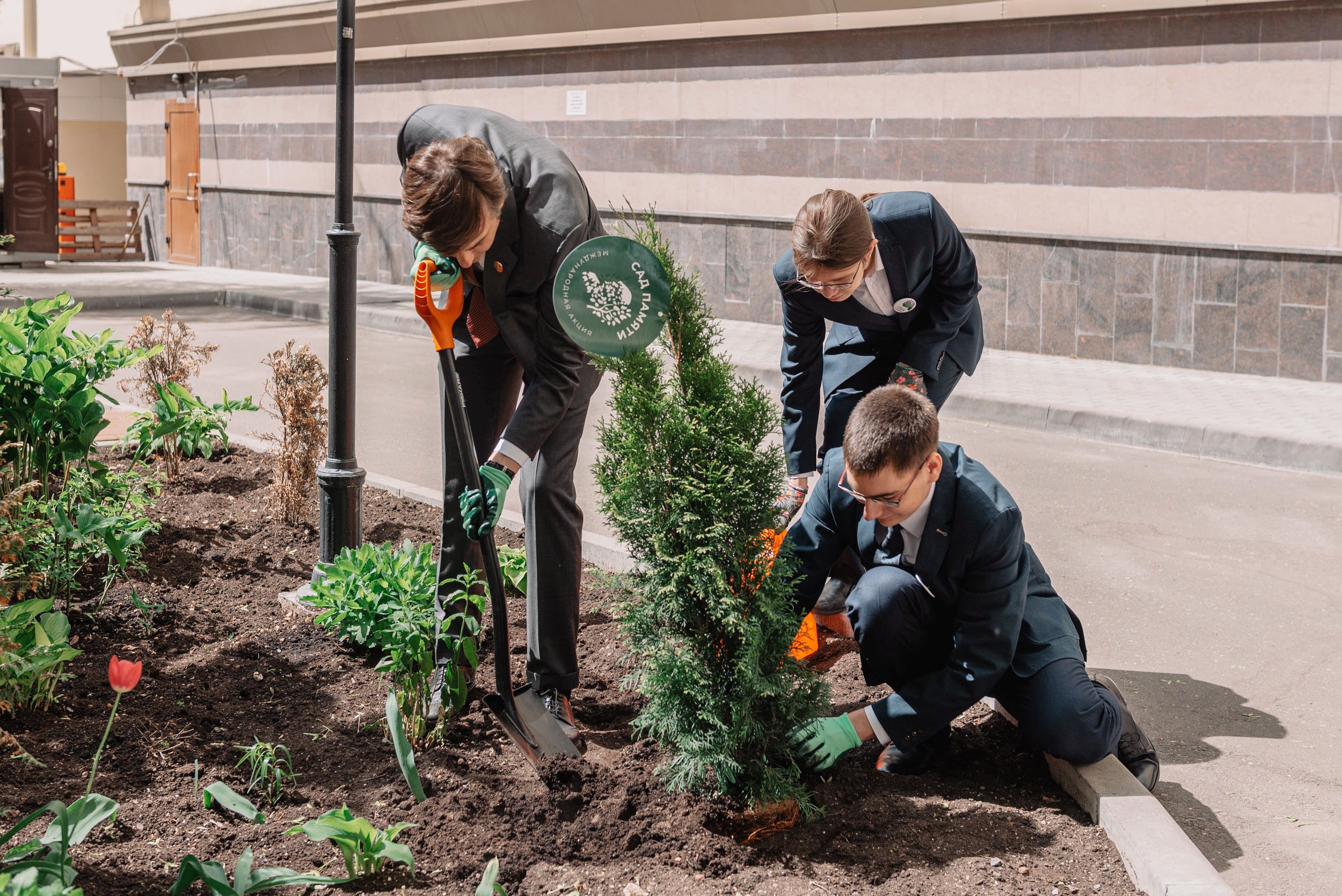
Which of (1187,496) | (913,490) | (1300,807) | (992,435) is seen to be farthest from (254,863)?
(992,435)

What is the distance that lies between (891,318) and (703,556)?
168 cm

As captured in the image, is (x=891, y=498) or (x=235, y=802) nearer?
(x=235, y=802)

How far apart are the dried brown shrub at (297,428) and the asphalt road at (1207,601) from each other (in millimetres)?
1568

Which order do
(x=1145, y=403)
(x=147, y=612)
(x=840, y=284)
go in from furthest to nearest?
(x=1145, y=403)
(x=147, y=612)
(x=840, y=284)

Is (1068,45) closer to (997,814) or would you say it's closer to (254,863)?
(997,814)

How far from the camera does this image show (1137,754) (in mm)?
3248

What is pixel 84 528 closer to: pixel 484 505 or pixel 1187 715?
pixel 484 505

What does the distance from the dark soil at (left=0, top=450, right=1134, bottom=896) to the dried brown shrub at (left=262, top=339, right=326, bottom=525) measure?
112cm

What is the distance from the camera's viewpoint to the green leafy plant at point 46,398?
361cm

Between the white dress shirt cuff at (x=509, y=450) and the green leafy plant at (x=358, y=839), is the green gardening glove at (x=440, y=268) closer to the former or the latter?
the white dress shirt cuff at (x=509, y=450)

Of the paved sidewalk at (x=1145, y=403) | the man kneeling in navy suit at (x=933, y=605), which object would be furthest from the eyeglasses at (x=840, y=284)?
the paved sidewalk at (x=1145, y=403)

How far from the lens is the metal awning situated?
1973cm

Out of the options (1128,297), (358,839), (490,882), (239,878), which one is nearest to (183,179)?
(1128,297)

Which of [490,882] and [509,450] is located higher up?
[509,450]
